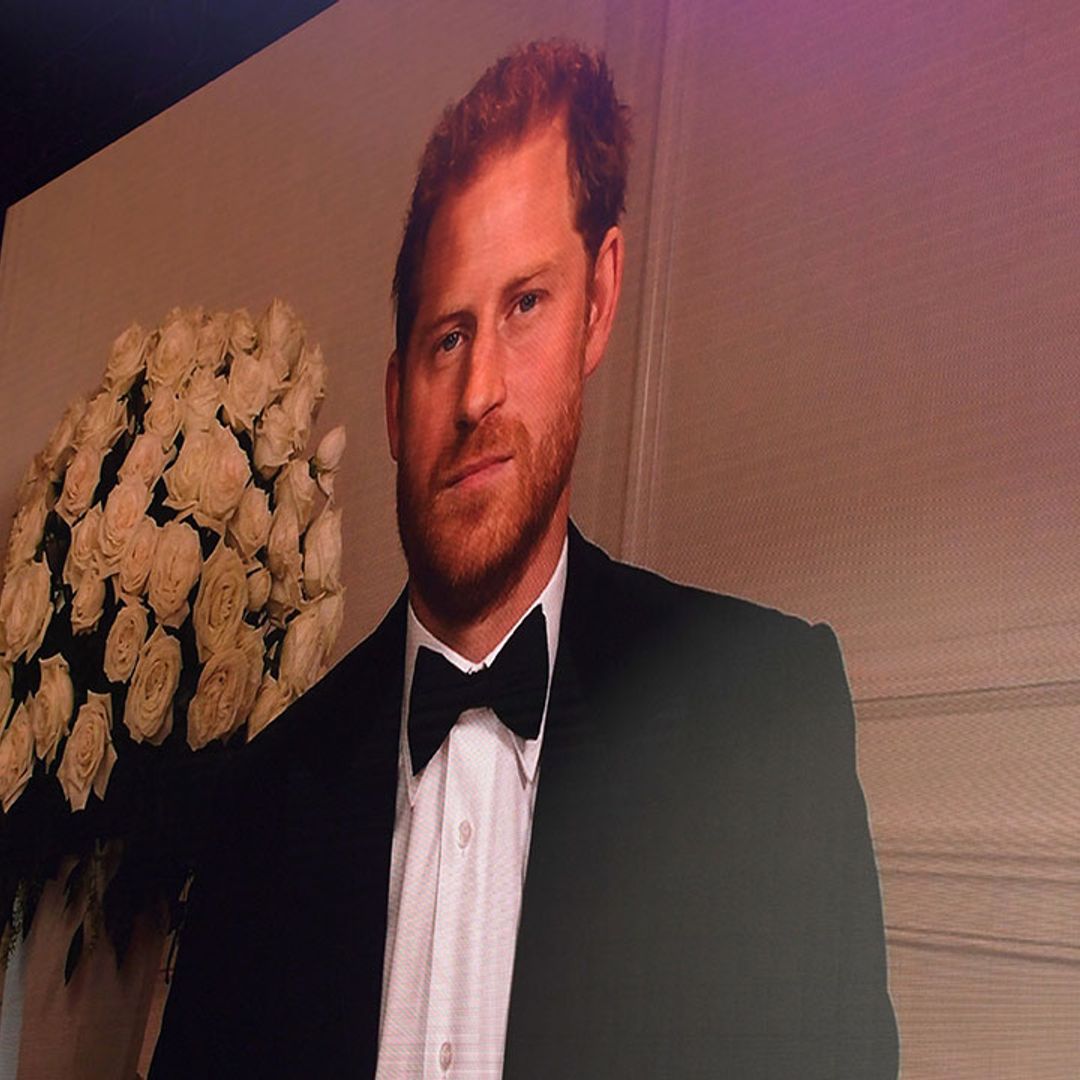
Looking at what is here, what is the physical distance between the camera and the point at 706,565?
5.00 feet

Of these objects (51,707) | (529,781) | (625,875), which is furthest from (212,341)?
(625,875)

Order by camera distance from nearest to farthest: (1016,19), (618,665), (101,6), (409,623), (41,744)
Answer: (1016,19)
(618,665)
(409,623)
(41,744)
(101,6)

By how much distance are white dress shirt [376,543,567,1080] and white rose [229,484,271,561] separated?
1.01 ft

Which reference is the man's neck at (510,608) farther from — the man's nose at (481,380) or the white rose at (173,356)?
the white rose at (173,356)

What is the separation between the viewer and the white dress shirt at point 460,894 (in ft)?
5.15

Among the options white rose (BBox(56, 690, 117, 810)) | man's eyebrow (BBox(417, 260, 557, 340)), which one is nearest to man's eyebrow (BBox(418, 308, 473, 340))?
man's eyebrow (BBox(417, 260, 557, 340))

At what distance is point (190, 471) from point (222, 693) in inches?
9.9

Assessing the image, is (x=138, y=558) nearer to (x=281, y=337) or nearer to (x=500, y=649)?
(x=281, y=337)

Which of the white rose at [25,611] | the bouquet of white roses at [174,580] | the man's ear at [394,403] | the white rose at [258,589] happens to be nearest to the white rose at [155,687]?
the bouquet of white roses at [174,580]

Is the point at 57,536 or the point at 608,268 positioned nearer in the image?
the point at 608,268

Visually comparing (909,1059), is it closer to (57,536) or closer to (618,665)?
(618,665)

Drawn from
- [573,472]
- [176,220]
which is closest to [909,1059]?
[573,472]

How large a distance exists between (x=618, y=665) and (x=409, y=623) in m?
0.32

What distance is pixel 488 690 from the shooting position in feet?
5.56
